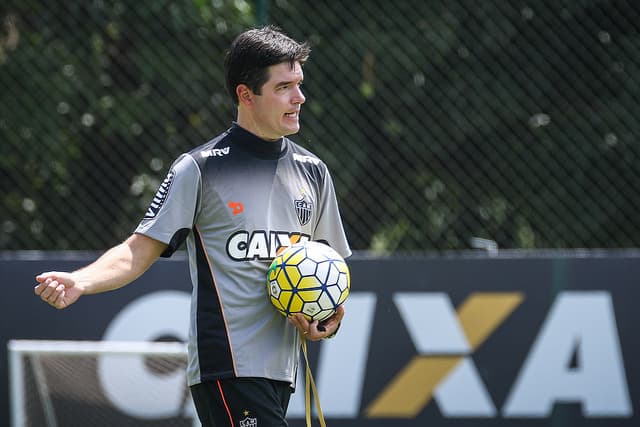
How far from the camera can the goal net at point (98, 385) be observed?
558 cm

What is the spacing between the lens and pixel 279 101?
11.9 ft

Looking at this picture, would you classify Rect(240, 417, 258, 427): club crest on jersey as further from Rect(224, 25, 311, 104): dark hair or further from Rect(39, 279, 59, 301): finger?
Rect(224, 25, 311, 104): dark hair

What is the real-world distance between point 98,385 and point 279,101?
9.27 ft

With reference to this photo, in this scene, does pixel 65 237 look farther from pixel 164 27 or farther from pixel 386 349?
pixel 386 349

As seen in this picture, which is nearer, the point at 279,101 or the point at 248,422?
the point at 248,422

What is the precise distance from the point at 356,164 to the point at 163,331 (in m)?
1.71

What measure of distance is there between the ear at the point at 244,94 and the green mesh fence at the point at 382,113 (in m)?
2.99

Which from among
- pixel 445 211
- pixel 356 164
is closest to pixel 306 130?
pixel 356 164

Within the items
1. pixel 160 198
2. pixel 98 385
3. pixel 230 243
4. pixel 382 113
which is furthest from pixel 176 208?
pixel 382 113

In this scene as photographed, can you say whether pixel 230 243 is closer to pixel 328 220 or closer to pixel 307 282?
pixel 307 282

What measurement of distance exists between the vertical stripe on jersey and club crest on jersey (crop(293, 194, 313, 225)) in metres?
0.39

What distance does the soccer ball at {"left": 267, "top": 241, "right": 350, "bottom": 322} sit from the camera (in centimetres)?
346

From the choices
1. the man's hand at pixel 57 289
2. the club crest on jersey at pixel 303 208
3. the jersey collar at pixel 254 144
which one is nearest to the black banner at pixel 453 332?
the club crest on jersey at pixel 303 208

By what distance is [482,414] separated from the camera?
19.9 ft
